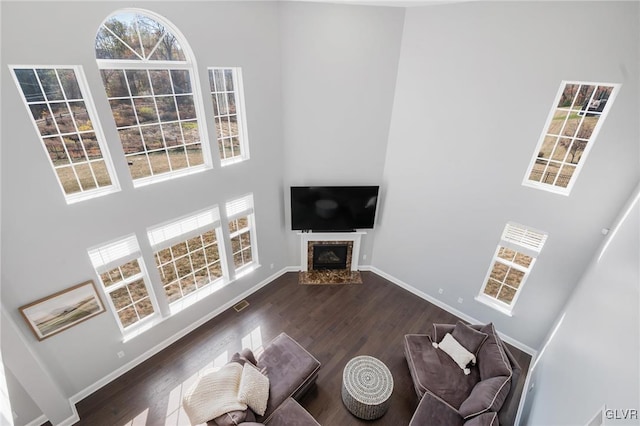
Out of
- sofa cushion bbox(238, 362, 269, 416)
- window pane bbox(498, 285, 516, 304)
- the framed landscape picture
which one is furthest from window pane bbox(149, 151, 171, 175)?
window pane bbox(498, 285, 516, 304)

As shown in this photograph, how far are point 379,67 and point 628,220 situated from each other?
4.29 meters

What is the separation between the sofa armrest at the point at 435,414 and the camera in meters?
3.70

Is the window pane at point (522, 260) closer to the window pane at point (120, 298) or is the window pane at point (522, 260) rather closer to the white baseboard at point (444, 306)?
the white baseboard at point (444, 306)

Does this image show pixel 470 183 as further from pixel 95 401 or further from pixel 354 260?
pixel 95 401

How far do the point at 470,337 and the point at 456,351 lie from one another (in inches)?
12.6

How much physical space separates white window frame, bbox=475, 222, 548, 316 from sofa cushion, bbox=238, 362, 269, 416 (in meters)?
4.48

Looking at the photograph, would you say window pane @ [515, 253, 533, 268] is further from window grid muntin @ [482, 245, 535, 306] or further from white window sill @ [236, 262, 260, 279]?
white window sill @ [236, 262, 260, 279]

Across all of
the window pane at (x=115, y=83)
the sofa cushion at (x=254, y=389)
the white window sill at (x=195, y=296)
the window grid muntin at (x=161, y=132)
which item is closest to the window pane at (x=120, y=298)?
the white window sill at (x=195, y=296)

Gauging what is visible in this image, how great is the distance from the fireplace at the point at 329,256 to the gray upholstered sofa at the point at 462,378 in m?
2.56

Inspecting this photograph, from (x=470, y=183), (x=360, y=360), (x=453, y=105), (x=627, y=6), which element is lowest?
(x=360, y=360)

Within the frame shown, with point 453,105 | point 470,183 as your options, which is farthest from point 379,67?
point 470,183

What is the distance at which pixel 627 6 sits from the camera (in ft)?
11.0

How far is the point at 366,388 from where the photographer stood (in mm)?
4168

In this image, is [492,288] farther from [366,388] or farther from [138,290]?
[138,290]
